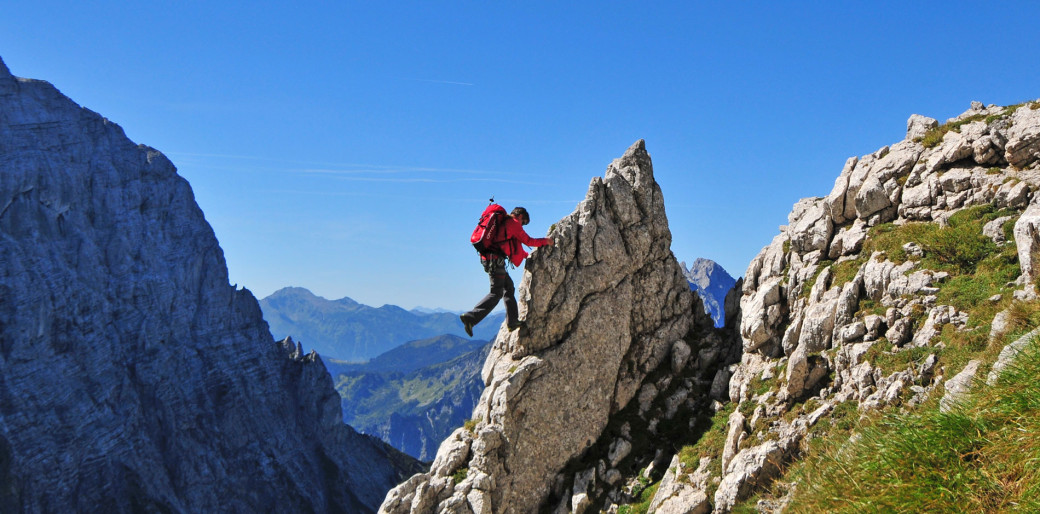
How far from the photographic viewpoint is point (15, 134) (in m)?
136

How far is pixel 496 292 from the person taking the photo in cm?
2231

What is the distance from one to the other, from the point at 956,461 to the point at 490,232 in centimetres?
1611

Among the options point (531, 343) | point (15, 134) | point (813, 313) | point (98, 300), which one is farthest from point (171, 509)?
point (813, 313)

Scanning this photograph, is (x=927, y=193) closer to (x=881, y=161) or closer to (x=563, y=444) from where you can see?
(x=881, y=161)

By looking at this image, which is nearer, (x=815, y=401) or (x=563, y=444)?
(x=815, y=401)

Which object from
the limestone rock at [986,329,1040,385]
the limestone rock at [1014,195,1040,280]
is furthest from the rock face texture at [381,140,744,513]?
the limestone rock at [986,329,1040,385]

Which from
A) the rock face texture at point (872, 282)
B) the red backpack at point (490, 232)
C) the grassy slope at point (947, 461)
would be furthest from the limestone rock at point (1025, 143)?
the red backpack at point (490, 232)

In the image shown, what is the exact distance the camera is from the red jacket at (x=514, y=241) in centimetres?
2209

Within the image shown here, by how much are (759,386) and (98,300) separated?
159912 mm

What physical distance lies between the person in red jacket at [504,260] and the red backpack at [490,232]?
8cm

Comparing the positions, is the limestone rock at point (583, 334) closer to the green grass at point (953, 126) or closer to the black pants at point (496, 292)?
the black pants at point (496, 292)

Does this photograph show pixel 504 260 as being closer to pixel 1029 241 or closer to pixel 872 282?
pixel 872 282

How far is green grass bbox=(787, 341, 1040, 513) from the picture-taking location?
Answer: 6.98 meters

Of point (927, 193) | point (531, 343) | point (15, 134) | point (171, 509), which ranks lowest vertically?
point (171, 509)
